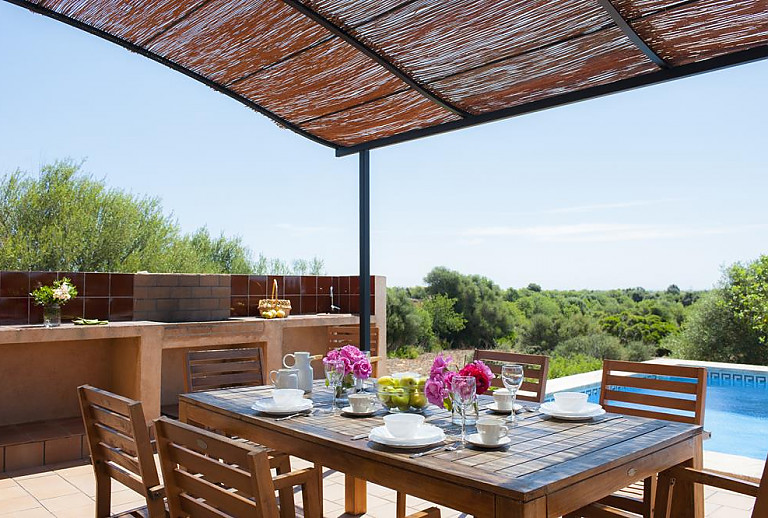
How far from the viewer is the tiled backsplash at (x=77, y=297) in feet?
15.0

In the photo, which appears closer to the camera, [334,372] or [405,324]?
[334,372]

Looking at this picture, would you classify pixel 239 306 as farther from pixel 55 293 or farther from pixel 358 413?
pixel 358 413

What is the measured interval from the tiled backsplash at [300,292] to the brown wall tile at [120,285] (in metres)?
0.96

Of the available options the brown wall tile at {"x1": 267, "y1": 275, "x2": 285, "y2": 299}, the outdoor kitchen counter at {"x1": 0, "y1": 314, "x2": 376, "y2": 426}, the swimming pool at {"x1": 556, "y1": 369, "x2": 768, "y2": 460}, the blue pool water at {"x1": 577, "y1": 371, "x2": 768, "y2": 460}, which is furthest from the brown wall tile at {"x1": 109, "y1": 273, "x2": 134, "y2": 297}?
the blue pool water at {"x1": 577, "y1": 371, "x2": 768, "y2": 460}

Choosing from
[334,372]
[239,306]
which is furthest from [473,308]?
[334,372]

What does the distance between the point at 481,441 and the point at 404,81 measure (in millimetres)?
2261

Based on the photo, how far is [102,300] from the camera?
4988 millimetres

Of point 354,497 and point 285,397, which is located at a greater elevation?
point 285,397

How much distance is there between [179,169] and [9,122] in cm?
379

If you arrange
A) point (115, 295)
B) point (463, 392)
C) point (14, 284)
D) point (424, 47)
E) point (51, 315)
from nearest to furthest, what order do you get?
point (463, 392)
point (424, 47)
point (51, 315)
point (14, 284)
point (115, 295)

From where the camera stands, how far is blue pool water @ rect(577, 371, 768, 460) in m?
6.50

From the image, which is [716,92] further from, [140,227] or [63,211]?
[63,211]

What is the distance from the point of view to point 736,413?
24.2 feet

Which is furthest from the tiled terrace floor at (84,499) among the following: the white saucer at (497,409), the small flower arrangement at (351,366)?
the white saucer at (497,409)
